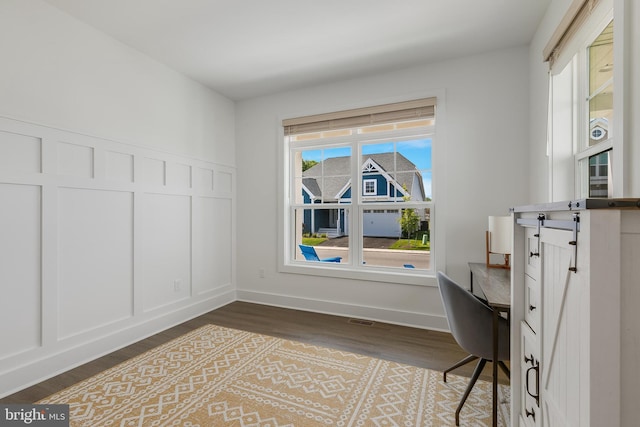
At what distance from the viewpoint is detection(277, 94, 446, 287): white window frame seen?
10.4 ft

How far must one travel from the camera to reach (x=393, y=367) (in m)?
2.38

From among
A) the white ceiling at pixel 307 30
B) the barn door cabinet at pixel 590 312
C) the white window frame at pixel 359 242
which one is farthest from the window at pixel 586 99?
the white window frame at pixel 359 242

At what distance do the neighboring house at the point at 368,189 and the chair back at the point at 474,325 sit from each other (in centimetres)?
163

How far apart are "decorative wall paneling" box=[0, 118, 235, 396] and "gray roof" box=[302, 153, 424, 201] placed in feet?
4.55

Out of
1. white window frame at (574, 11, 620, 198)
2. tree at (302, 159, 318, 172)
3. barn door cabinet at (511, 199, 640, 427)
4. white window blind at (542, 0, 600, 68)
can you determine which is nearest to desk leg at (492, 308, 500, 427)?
barn door cabinet at (511, 199, 640, 427)

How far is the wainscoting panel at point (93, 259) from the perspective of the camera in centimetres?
239

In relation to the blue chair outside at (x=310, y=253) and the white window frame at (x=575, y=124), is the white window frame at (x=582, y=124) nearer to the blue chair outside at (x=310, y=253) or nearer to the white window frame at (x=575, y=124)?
the white window frame at (x=575, y=124)

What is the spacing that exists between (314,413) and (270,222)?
2531 mm

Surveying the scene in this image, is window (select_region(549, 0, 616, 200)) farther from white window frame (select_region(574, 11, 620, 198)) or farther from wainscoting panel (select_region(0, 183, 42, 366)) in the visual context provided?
wainscoting panel (select_region(0, 183, 42, 366))

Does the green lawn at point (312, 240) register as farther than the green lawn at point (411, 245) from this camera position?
Yes

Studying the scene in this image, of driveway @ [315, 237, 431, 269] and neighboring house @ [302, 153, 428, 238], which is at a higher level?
neighboring house @ [302, 153, 428, 238]

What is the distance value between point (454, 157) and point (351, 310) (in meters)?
2.06

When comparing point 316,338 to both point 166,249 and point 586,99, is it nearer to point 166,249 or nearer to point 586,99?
point 166,249

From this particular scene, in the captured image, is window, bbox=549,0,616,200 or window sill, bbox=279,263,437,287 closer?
window, bbox=549,0,616,200
